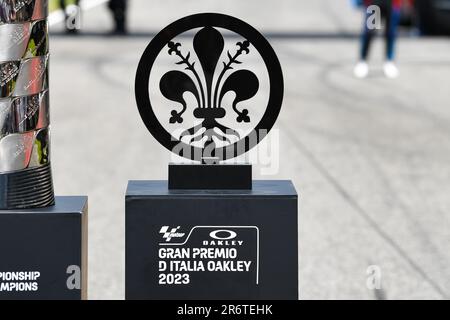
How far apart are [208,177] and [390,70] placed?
12212 millimetres

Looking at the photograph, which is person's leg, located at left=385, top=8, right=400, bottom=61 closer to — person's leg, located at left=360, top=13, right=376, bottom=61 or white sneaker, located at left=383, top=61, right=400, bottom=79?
white sneaker, located at left=383, top=61, right=400, bottom=79

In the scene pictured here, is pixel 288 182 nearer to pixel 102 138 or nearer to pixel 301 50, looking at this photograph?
pixel 102 138

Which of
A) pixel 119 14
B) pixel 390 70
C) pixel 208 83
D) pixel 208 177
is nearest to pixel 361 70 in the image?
pixel 390 70

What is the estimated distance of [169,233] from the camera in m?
4.39

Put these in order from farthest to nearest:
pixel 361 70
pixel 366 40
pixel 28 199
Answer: pixel 361 70, pixel 366 40, pixel 28 199

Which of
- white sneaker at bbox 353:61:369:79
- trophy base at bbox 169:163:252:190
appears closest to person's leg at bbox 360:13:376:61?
white sneaker at bbox 353:61:369:79

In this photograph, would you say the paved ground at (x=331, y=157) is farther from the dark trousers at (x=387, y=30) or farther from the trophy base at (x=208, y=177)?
the trophy base at (x=208, y=177)

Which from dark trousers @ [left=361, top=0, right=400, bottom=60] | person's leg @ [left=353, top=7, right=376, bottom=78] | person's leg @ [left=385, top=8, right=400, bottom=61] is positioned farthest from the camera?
person's leg @ [left=353, top=7, right=376, bottom=78]

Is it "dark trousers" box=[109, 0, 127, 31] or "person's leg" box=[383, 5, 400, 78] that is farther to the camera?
"dark trousers" box=[109, 0, 127, 31]

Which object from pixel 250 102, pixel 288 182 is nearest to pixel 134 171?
pixel 250 102

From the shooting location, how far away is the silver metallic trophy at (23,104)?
437 centimetres

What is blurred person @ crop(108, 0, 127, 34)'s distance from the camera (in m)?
21.9

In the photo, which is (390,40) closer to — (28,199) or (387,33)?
(387,33)

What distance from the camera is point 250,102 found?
1388 centimetres
